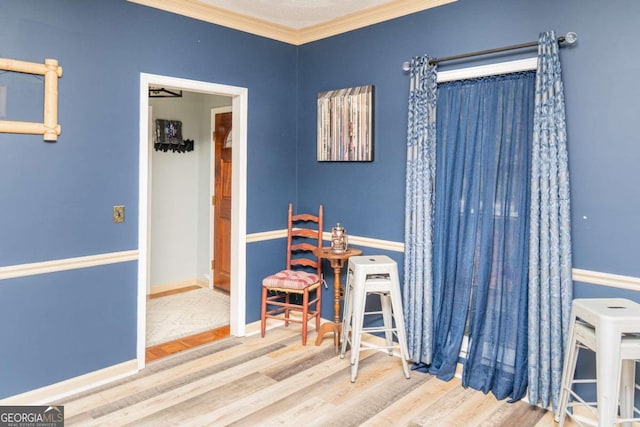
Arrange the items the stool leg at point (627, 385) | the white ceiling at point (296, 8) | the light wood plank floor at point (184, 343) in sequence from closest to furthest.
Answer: the stool leg at point (627, 385), the white ceiling at point (296, 8), the light wood plank floor at point (184, 343)

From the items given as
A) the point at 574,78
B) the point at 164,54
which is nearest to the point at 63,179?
the point at 164,54

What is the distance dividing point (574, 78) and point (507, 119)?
41cm

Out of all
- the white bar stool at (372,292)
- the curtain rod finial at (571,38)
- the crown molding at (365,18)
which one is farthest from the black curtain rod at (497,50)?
the white bar stool at (372,292)

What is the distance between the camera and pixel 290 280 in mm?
3693

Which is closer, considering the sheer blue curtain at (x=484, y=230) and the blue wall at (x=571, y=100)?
the blue wall at (x=571, y=100)

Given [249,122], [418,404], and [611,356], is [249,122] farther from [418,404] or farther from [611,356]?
[611,356]

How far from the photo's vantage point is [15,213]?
2598 millimetres

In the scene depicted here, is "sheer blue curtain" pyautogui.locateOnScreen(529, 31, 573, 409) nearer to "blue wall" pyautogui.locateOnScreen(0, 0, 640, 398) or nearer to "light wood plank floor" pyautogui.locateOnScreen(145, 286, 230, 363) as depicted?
"blue wall" pyautogui.locateOnScreen(0, 0, 640, 398)

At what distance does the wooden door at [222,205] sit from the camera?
195 inches

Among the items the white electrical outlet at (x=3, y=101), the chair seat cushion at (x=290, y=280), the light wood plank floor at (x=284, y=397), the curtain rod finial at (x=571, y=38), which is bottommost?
the light wood plank floor at (x=284, y=397)

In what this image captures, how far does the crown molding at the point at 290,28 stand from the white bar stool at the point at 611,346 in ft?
6.99

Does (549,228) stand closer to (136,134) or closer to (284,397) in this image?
(284,397)

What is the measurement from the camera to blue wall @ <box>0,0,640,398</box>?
8.13 ft

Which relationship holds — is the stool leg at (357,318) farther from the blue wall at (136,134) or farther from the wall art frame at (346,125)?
the wall art frame at (346,125)
